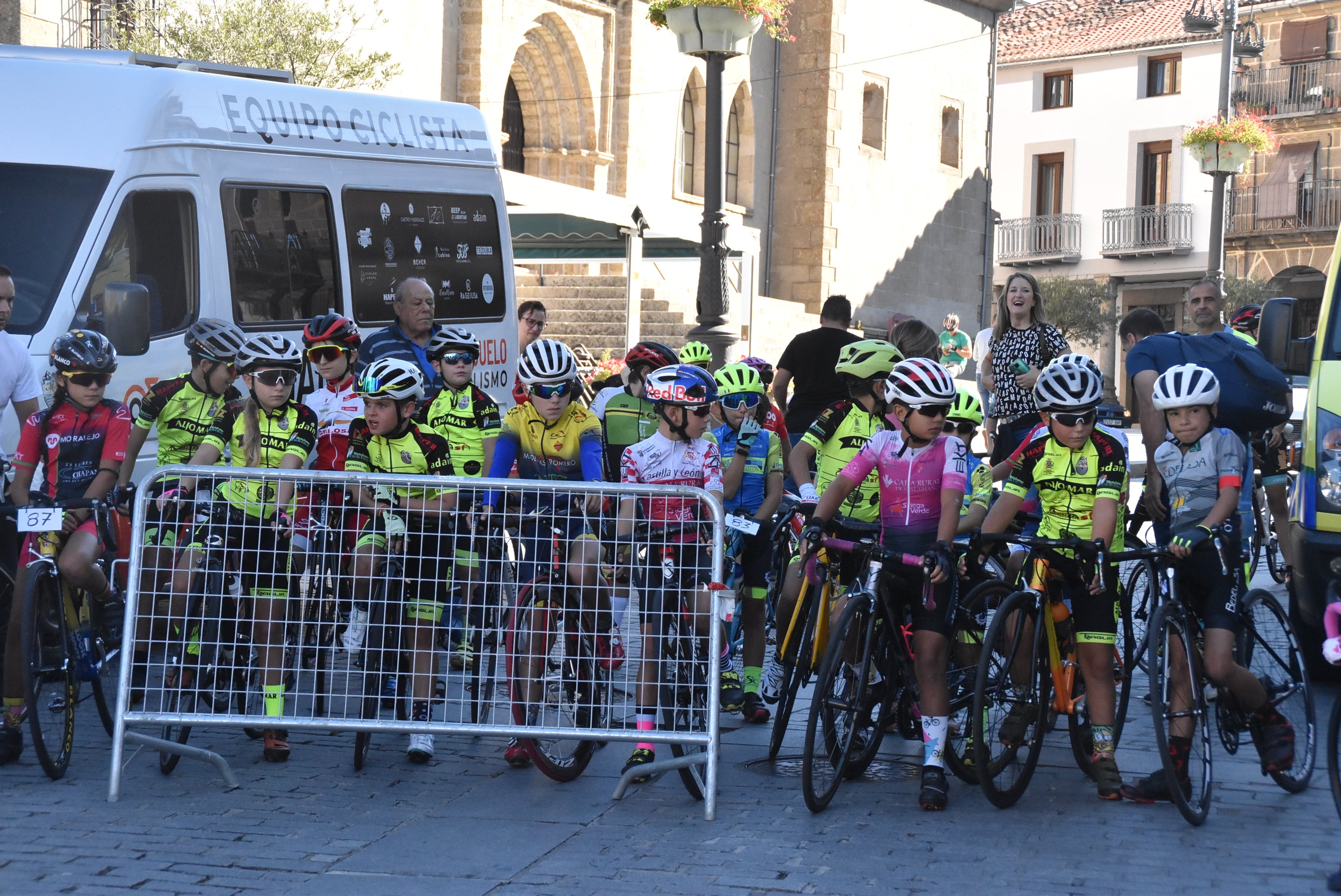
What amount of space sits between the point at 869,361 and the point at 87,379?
3.48m

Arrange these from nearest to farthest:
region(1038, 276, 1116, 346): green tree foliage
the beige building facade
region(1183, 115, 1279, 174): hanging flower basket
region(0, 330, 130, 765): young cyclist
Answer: region(0, 330, 130, 765): young cyclist
region(1183, 115, 1279, 174): hanging flower basket
the beige building facade
region(1038, 276, 1116, 346): green tree foliage

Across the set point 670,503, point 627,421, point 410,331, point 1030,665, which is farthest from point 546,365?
point 410,331

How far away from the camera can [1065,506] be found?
6.77 metres

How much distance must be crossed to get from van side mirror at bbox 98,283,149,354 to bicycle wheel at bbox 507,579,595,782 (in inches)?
140

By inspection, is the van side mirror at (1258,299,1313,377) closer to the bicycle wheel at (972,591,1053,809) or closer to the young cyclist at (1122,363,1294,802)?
the young cyclist at (1122,363,1294,802)

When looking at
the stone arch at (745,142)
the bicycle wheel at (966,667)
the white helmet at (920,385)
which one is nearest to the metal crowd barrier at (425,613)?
the white helmet at (920,385)

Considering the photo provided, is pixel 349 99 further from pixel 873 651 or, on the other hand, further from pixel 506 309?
pixel 873 651

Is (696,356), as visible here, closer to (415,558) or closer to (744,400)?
(744,400)

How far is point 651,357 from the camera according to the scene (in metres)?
7.90

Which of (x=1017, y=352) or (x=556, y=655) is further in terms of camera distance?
(x=1017, y=352)

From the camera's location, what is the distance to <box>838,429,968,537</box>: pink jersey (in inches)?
267

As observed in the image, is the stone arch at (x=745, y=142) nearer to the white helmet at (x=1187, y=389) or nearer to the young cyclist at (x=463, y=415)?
the young cyclist at (x=463, y=415)

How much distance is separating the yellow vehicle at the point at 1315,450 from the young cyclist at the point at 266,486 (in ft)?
15.6

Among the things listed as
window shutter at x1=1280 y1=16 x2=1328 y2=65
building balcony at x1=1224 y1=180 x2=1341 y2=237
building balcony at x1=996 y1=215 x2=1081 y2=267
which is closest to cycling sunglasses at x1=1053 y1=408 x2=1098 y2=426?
building balcony at x1=1224 y1=180 x2=1341 y2=237
